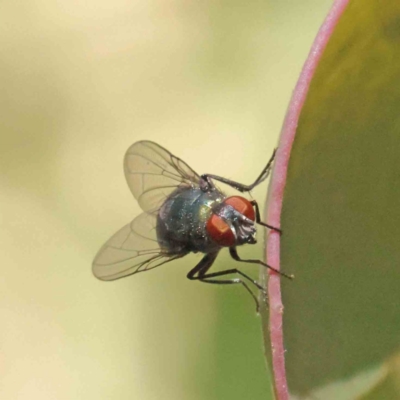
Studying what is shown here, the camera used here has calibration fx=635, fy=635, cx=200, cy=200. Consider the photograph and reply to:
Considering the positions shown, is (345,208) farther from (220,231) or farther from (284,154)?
(220,231)

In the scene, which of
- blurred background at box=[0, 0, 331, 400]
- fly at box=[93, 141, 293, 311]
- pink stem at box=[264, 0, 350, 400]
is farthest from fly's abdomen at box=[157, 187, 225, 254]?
pink stem at box=[264, 0, 350, 400]

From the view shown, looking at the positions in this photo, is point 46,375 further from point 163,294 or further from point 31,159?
point 31,159

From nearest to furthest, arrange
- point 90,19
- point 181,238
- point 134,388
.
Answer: point 181,238
point 134,388
point 90,19

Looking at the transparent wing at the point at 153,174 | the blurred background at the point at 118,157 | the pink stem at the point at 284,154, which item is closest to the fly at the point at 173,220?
the transparent wing at the point at 153,174

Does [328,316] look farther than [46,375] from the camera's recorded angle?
No

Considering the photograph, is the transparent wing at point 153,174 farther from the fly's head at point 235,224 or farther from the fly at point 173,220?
the fly's head at point 235,224

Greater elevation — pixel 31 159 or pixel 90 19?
pixel 90 19

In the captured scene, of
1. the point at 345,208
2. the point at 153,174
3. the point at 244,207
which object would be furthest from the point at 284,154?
the point at 153,174

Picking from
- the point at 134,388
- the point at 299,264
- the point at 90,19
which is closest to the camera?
the point at 299,264

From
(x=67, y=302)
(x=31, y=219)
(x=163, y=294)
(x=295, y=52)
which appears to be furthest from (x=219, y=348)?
(x=295, y=52)
